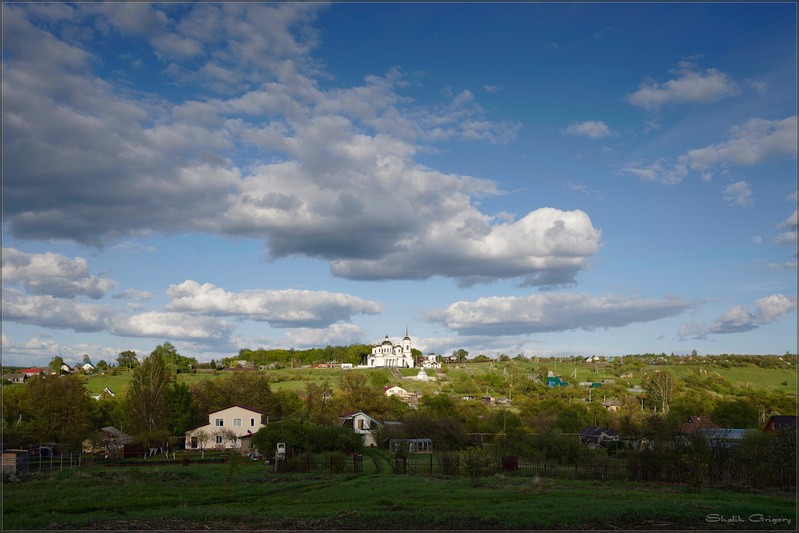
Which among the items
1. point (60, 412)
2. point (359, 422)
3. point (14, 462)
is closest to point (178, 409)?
point (60, 412)

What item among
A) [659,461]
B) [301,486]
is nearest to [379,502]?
[301,486]

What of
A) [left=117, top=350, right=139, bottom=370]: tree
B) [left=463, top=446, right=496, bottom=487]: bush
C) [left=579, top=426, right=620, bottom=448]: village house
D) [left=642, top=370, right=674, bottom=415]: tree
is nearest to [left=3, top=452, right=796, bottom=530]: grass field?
[left=463, top=446, right=496, bottom=487]: bush

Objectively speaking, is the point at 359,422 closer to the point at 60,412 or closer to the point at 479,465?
the point at 60,412

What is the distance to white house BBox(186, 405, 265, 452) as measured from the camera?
5988cm

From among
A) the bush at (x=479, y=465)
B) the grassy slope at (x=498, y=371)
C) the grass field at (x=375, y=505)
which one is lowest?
the grassy slope at (x=498, y=371)

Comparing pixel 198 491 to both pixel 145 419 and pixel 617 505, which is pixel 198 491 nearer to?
pixel 617 505

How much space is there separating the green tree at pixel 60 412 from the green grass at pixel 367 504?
84.2ft

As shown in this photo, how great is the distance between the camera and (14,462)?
3191cm

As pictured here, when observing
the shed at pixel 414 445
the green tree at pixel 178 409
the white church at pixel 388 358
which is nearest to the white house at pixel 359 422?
the shed at pixel 414 445

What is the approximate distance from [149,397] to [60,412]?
8.02m

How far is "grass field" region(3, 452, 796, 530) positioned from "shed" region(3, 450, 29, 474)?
261 centimetres

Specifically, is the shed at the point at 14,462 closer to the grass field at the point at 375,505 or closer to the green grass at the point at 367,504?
the grass field at the point at 375,505

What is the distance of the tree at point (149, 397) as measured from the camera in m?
59.2

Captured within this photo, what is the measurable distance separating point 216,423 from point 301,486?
39.2 m
